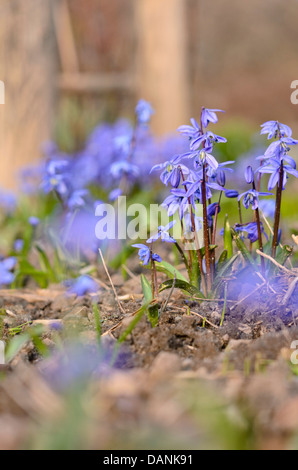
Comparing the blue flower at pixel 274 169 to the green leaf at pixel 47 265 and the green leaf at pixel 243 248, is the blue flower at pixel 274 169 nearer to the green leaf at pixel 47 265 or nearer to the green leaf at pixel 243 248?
the green leaf at pixel 243 248

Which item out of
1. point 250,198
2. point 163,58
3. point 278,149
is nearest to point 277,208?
point 250,198

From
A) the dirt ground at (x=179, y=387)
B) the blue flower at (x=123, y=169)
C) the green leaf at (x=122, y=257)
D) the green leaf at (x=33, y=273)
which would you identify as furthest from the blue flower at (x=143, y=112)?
the dirt ground at (x=179, y=387)

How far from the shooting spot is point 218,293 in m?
2.11

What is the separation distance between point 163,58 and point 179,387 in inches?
194

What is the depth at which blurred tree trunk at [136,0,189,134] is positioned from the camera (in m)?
5.70

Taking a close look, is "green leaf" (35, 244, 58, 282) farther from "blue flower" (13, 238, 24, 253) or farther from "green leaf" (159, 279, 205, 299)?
"green leaf" (159, 279, 205, 299)

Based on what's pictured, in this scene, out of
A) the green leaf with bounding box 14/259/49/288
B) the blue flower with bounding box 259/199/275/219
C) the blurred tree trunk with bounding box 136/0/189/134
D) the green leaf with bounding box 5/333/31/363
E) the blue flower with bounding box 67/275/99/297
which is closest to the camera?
the green leaf with bounding box 5/333/31/363

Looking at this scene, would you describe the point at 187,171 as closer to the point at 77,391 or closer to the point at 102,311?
the point at 102,311

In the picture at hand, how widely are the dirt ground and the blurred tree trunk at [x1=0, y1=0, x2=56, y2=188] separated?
256cm

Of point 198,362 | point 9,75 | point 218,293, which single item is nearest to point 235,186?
point 9,75

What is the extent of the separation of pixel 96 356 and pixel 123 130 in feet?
9.49

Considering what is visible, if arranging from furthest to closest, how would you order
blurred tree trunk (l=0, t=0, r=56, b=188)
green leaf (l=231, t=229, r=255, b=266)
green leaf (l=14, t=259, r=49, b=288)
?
blurred tree trunk (l=0, t=0, r=56, b=188), green leaf (l=14, t=259, r=49, b=288), green leaf (l=231, t=229, r=255, b=266)

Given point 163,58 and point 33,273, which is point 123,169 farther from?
point 163,58

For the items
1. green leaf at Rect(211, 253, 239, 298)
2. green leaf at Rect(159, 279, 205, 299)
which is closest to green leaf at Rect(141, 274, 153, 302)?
green leaf at Rect(159, 279, 205, 299)
